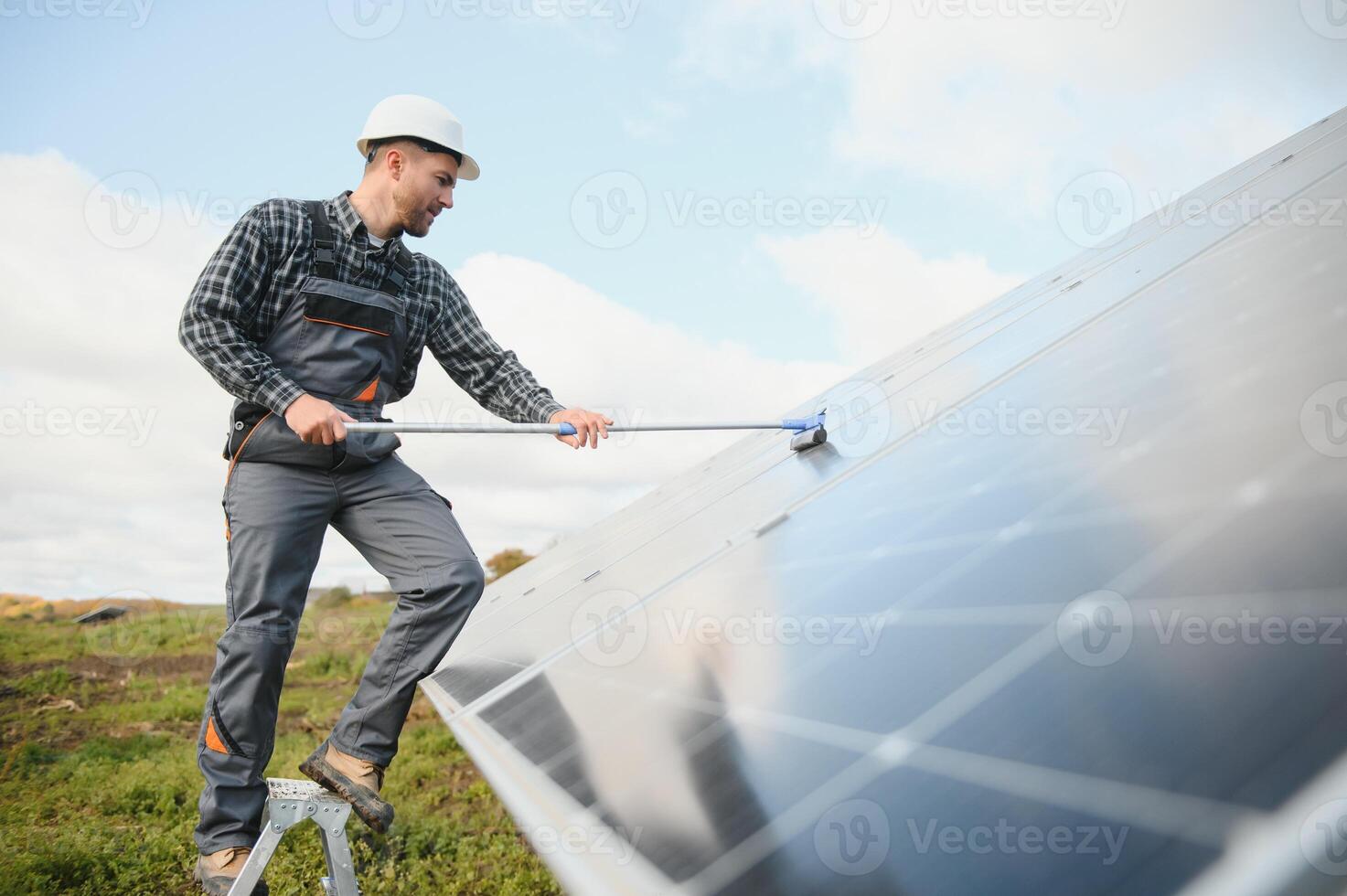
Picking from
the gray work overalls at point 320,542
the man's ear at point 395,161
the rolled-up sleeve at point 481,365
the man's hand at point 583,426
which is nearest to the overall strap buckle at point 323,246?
the gray work overalls at point 320,542

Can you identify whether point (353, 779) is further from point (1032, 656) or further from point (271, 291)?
point (1032, 656)

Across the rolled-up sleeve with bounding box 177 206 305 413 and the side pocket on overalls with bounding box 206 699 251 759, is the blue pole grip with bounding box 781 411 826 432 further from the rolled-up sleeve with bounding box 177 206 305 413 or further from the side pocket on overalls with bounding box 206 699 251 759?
the side pocket on overalls with bounding box 206 699 251 759

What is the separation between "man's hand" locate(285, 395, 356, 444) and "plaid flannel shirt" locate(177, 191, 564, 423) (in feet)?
0.16

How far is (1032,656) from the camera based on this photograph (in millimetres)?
1117

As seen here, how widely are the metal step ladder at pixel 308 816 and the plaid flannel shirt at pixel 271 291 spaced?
1143 mm

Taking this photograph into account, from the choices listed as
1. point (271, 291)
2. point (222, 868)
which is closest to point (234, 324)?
point (271, 291)

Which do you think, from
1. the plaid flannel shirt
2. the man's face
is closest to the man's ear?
the man's face

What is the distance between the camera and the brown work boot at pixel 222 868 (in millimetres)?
2625

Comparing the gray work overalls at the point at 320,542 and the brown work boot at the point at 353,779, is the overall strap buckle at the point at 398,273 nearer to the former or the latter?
the gray work overalls at the point at 320,542

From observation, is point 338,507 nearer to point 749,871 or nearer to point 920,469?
point 920,469

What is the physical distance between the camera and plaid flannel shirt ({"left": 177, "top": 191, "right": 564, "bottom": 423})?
2.83 m

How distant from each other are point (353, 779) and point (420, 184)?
1.93m

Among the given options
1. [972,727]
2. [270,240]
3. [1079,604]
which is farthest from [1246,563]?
[270,240]

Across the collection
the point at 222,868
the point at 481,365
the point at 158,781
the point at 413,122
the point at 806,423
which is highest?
the point at 413,122
